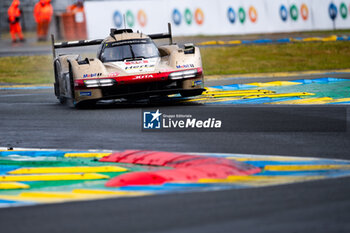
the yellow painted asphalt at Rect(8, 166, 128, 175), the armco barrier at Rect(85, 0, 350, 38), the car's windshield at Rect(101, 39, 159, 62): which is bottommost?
the armco barrier at Rect(85, 0, 350, 38)

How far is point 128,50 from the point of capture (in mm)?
12938

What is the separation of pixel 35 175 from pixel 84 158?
974 millimetres

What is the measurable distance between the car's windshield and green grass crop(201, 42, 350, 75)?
24.4ft

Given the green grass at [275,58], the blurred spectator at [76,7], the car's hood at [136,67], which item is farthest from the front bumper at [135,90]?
the blurred spectator at [76,7]

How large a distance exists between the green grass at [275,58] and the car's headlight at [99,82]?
28.1 feet

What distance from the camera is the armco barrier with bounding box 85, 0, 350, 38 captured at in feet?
94.2

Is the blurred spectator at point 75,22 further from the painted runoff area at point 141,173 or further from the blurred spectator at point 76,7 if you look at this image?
the painted runoff area at point 141,173

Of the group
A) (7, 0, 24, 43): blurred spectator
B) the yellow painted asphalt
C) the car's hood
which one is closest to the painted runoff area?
the yellow painted asphalt

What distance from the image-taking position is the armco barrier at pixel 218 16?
28719 millimetres

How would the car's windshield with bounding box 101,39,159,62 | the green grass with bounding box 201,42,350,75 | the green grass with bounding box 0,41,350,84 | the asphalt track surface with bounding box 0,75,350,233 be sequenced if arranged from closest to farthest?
the asphalt track surface with bounding box 0,75,350,233 < the car's windshield with bounding box 101,39,159,62 < the green grass with bounding box 0,41,350,84 < the green grass with bounding box 201,42,350,75

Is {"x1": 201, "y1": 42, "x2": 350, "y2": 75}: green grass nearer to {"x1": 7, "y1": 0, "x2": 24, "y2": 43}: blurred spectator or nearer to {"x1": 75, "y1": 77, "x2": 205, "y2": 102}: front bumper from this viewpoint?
{"x1": 75, "y1": 77, "x2": 205, "y2": 102}: front bumper

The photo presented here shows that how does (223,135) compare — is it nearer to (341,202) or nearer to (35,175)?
(35,175)

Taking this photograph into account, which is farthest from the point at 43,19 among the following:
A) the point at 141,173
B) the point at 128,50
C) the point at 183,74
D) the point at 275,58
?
the point at 141,173

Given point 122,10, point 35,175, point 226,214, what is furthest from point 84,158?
point 122,10
